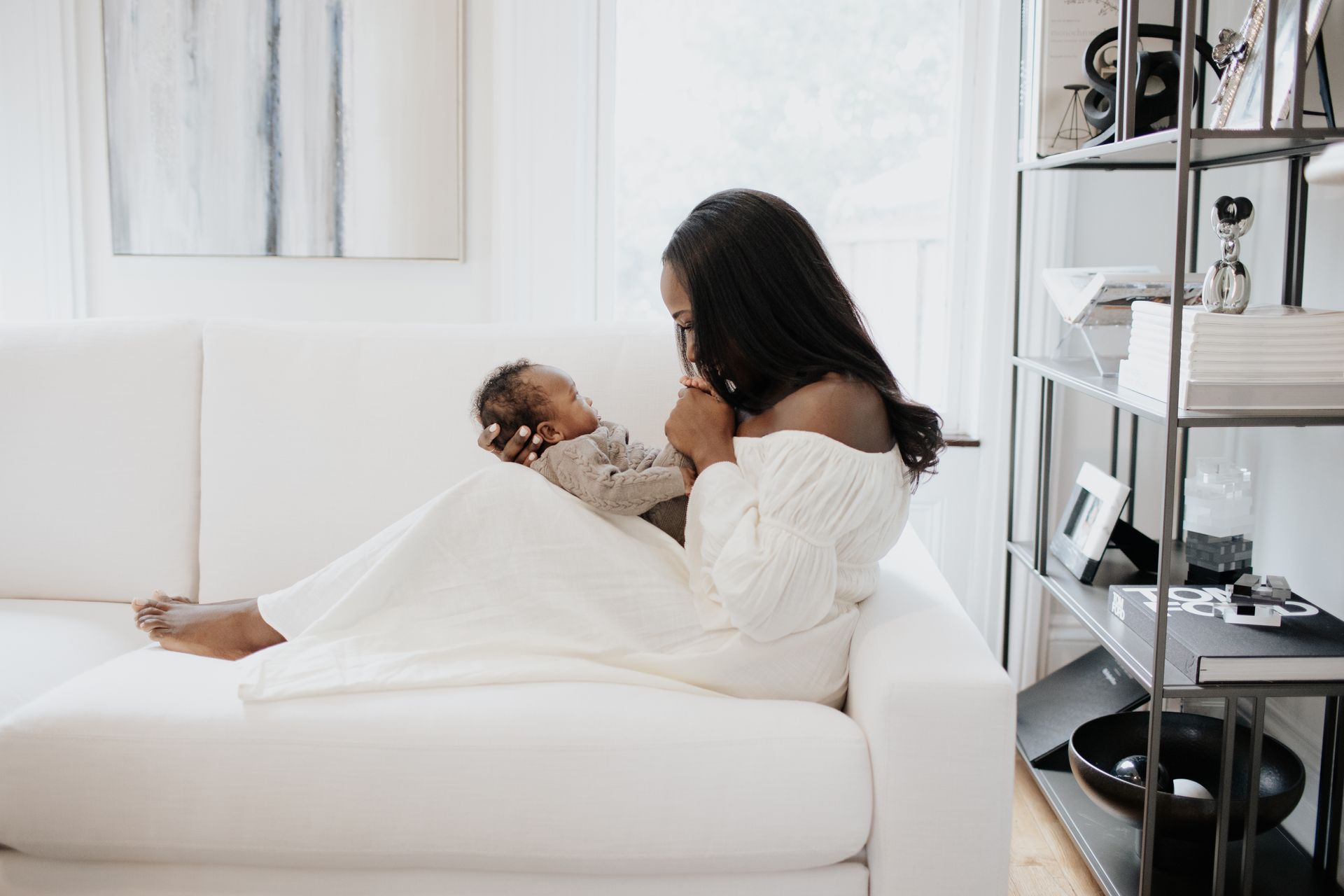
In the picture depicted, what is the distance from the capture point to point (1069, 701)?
231 centimetres

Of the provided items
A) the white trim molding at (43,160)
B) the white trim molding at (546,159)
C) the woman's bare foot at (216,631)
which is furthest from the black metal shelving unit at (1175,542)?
the white trim molding at (43,160)

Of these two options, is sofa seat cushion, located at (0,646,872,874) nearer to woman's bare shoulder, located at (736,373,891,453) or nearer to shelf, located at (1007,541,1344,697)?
woman's bare shoulder, located at (736,373,891,453)

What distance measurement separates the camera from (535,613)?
1562 millimetres

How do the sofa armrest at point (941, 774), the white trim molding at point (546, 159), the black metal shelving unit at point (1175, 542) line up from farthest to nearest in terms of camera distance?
the white trim molding at point (546, 159) < the black metal shelving unit at point (1175, 542) < the sofa armrest at point (941, 774)

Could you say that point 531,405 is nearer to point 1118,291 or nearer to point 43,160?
point 1118,291

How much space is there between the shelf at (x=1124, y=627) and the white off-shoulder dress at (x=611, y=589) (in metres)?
0.43

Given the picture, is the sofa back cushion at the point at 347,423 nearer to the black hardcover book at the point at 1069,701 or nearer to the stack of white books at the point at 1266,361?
the stack of white books at the point at 1266,361

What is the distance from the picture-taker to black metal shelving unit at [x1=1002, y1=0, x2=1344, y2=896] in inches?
55.9

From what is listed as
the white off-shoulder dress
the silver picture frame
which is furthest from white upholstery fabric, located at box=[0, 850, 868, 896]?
the silver picture frame

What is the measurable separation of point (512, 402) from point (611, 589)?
349mm

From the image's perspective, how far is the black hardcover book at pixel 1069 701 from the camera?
86.2 inches

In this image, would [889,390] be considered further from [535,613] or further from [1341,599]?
[1341,599]

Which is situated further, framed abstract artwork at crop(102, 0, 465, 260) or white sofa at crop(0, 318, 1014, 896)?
framed abstract artwork at crop(102, 0, 465, 260)

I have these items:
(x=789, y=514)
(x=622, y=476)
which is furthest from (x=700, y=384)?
(x=789, y=514)
